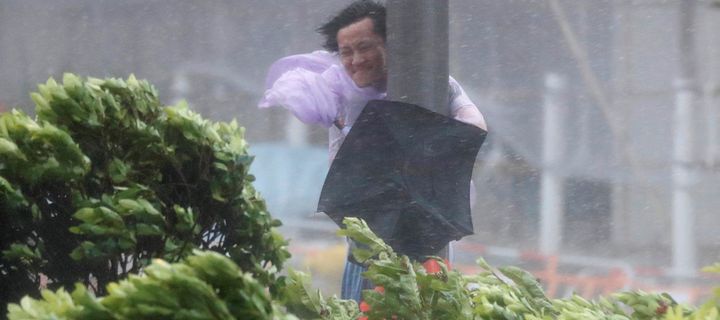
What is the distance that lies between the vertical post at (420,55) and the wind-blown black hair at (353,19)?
171 millimetres

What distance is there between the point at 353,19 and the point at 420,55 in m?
0.54

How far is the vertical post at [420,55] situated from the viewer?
241cm

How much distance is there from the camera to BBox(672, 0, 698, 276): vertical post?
343 centimetres

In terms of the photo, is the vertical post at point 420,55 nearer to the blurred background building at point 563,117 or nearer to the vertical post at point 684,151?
the blurred background building at point 563,117

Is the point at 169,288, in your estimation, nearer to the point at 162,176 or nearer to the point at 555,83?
the point at 162,176

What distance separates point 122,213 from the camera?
47.8 inches

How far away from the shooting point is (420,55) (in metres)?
2.41

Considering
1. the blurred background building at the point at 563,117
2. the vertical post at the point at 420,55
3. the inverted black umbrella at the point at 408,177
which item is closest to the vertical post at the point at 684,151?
the blurred background building at the point at 563,117

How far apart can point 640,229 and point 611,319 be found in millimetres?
2327

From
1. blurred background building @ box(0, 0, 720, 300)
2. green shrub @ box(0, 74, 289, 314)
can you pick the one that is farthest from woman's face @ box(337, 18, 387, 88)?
green shrub @ box(0, 74, 289, 314)

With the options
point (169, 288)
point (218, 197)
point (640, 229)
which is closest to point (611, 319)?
point (218, 197)

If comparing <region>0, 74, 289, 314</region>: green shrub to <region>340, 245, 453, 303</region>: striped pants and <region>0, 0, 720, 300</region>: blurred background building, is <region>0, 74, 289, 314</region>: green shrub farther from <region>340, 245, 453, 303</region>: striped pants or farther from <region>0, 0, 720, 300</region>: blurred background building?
<region>0, 0, 720, 300</region>: blurred background building

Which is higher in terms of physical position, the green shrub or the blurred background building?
the blurred background building

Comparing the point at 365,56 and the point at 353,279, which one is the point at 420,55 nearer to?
the point at 365,56
